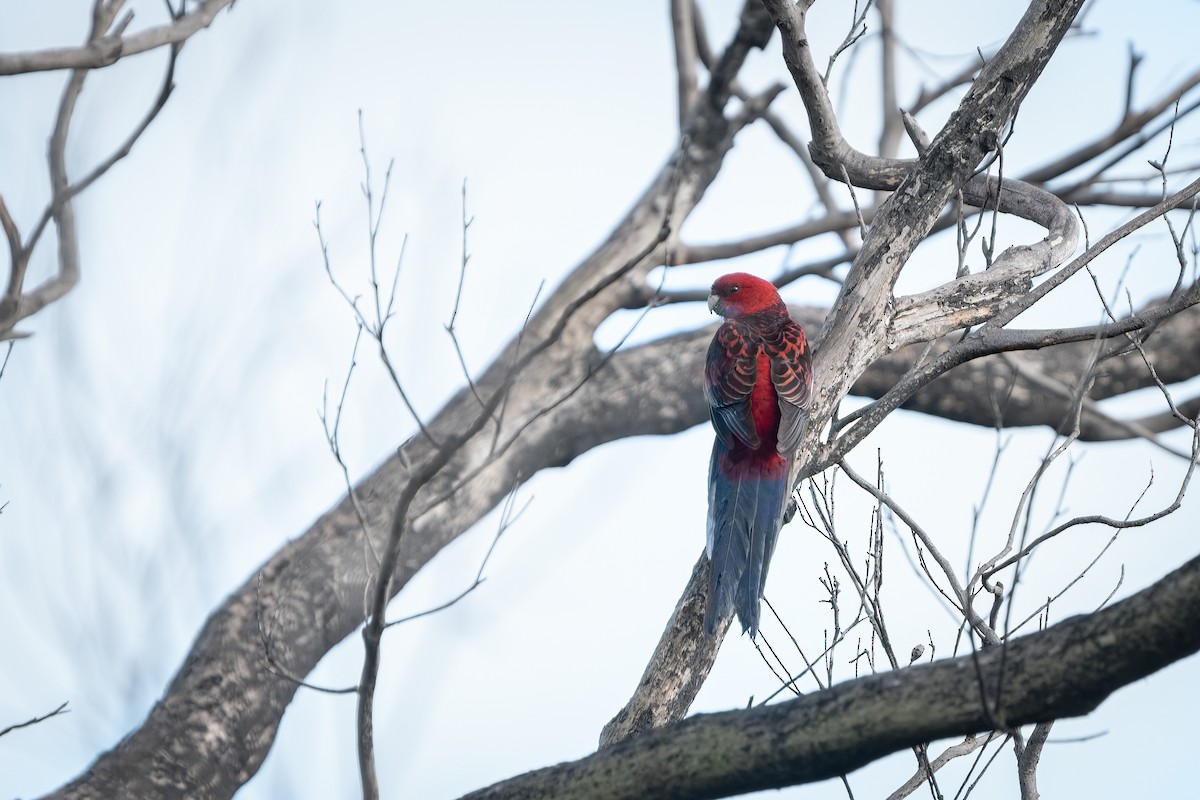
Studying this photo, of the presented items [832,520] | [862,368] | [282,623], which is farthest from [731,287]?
[282,623]

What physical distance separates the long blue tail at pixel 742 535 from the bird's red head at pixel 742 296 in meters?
1.34

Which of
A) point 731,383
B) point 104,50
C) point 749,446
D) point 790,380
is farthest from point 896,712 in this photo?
point 104,50

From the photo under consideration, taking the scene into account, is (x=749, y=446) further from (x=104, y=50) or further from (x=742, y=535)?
(x=104, y=50)

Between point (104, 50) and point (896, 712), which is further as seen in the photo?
point (104, 50)

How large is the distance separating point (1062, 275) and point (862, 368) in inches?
25.7

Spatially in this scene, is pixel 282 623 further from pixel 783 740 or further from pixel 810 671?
pixel 783 740

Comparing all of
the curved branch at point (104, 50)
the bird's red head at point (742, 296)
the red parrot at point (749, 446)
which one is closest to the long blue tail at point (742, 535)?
the red parrot at point (749, 446)

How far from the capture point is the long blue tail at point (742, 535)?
120 inches

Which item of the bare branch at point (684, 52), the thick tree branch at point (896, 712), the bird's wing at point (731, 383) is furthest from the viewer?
the bare branch at point (684, 52)

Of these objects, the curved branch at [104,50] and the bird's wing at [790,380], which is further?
the bird's wing at [790,380]

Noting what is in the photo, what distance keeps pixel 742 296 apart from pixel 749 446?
56.3 inches

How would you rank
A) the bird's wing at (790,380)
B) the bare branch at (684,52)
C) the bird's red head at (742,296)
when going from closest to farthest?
the bird's wing at (790,380), the bird's red head at (742,296), the bare branch at (684,52)

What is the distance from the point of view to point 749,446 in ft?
11.5

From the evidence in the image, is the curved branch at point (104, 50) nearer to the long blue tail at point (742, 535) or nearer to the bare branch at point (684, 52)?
the long blue tail at point (742, 535)
